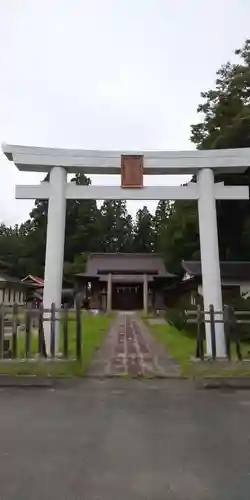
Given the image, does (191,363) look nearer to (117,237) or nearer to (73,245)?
(73,245)

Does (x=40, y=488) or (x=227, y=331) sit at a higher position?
(x=227, y=331)

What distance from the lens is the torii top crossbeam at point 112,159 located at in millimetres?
→ 12352

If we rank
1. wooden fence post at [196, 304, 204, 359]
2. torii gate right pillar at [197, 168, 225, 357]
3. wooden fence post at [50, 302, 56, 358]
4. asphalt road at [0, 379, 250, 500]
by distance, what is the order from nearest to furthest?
asphalt road at [0, 379, 250, 500]
wooden fence post at [196, 304, 204, 359]
wooden fence post at [50, 302, 56, 358]
torii gate right pillar at [197, 168, 225, 357]

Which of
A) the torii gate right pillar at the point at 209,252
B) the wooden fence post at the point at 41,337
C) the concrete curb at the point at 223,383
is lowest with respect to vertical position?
the concrete curb at the point at 223,383

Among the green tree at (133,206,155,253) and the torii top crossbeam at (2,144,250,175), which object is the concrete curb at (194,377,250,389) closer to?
the torii top crossbeam at (2,144,250,175)

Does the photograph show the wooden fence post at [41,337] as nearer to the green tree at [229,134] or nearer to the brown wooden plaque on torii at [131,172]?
the brown wooden plaque on torii at [131,172]

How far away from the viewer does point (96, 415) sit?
23.1ft

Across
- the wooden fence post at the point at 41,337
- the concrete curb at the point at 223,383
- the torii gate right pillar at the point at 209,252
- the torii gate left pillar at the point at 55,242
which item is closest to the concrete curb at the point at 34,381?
the wooden fence post at the point at 41,337

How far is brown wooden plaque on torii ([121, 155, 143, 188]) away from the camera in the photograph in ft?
40.7

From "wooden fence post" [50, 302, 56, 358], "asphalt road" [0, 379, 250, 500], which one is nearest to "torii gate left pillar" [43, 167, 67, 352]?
"wooden fence post" [50, 302, 56, 358]

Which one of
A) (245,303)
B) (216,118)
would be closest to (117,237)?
(216,118)

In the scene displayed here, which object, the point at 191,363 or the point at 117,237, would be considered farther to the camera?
the point at 117,237

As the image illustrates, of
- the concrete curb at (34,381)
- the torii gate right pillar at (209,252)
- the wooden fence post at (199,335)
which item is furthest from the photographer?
the torii gate right pillar at (209,252)

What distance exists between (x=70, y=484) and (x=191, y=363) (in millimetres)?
6653
